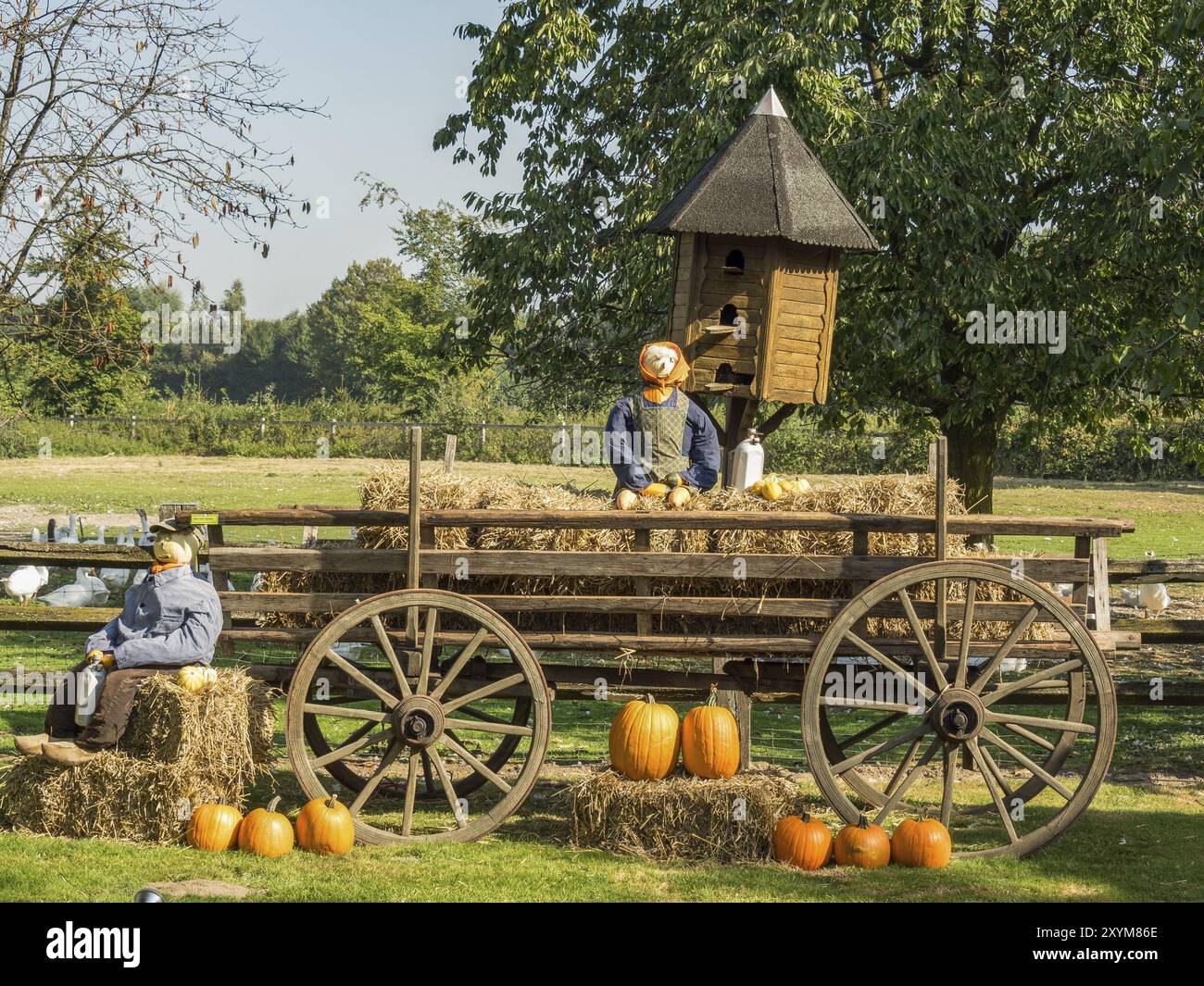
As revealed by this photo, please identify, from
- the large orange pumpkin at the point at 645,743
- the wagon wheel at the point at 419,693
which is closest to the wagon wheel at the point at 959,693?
the large orange pumpkin at the point at 645,743

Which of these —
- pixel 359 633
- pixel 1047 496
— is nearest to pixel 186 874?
pixel 359 633

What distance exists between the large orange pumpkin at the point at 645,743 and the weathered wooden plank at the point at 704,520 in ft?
3.02

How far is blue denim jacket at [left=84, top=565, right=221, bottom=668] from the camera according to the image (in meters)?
6.61

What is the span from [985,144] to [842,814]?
9937 mm

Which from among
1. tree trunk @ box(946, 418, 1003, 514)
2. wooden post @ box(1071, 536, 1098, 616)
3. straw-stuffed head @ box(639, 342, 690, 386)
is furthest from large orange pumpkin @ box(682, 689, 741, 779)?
tree trunk @ box(946, 418, 1003, 514)

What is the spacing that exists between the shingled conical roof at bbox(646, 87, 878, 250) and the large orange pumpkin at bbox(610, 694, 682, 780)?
3.56 m

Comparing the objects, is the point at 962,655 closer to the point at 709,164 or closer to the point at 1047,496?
the point at 709,164

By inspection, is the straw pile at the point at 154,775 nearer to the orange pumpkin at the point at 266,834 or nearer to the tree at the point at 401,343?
the orange pumpkin at the point at 266,834

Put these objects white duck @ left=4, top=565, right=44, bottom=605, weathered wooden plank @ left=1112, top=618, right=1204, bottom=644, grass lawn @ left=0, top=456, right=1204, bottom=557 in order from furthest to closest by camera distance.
→ grass lawn @ left=0, top=456, right=1204, bottom=557 → white duck @ left=4, top=565, right=44, bottom=605 → weathered wooden plank @ left=1112, top=618, right=1204, bottom=644

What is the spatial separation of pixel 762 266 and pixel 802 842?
4.36 m

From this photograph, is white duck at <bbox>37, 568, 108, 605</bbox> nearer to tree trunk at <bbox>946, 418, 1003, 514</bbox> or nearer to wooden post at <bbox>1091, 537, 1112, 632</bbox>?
tree trunk at <bbox>946, 418, 1003, 514</bbox>

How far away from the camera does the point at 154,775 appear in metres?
6.43

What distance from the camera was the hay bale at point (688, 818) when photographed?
6.28 meters

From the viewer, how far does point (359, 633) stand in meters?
6.50
